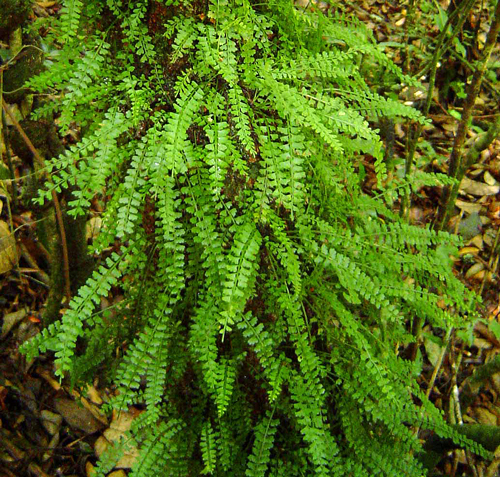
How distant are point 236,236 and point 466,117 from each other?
1858mm

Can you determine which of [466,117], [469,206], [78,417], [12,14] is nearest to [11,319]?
[78,417]

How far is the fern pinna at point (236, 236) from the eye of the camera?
1.64 meters

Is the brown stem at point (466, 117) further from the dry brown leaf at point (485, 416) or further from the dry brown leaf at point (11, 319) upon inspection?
the dry brown leaf at point (11, 319)

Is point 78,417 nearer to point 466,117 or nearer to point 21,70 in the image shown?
point 21,70

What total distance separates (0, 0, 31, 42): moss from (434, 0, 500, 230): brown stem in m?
2.36

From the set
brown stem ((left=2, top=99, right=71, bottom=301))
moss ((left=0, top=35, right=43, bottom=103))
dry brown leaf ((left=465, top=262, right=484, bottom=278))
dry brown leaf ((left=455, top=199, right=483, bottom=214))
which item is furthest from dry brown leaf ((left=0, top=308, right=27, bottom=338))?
dry brown leaf ((left=455, top=199, right=483, bottom=214))

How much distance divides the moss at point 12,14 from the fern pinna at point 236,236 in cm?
104

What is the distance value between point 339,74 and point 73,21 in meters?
0.90

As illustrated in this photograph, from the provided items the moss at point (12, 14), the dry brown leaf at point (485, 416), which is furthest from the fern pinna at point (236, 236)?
the dry brown leaf at point (485, 416)

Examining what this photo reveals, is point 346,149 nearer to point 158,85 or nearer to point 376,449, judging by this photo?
point 158,85

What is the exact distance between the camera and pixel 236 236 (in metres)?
1.69

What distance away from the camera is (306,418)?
186 cm

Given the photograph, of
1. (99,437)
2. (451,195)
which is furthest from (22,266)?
(451,195)

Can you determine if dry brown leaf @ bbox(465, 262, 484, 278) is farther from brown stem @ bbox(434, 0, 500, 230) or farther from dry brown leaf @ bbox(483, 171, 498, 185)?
dry brown leaf @ bbox(483, 171, 498, 185)
